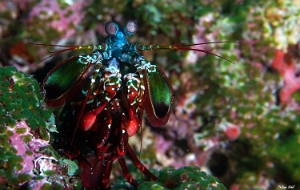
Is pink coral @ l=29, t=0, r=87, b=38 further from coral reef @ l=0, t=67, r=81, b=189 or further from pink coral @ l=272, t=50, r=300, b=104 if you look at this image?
pink coral @ l=272, t=50, r=300, b=104

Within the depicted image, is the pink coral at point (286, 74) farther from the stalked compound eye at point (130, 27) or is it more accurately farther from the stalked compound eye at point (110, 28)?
the stalked compound eye at point (110, 28)

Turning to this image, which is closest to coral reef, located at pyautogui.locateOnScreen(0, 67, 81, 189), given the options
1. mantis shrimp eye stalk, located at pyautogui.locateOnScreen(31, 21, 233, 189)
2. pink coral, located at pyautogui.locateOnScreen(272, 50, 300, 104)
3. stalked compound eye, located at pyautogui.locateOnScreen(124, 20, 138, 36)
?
mantis shrimp eye stalk, located at pyautogui.locateOnScreen(31, 21, 233, 189)

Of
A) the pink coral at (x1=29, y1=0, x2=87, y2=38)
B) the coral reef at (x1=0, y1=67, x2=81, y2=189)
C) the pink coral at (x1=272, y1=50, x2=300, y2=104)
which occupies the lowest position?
the coral reef at (x1=0, y1=67, x2=81, y2=189)

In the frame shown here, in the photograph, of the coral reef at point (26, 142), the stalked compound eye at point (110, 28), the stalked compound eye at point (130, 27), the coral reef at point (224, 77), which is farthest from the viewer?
the coral reef at point (224, 77)

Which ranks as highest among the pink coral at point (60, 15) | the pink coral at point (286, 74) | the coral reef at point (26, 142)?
the pink coral at point (60, 15)

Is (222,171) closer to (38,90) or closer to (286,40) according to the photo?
(286,40)

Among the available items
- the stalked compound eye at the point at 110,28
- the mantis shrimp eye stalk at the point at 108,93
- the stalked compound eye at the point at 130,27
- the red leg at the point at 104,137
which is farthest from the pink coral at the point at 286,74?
the red leg at the point at 104,137

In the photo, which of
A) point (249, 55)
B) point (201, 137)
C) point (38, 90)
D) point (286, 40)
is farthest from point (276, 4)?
point (38, 90)

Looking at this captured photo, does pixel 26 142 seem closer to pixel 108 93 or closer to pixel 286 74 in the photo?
pixel 108 93

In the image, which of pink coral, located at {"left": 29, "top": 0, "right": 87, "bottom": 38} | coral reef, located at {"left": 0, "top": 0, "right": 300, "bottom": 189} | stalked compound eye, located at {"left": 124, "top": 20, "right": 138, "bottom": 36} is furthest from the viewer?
pink coral, located at {"left": 29, "top": 0, "right": 87, "bottom": 38}

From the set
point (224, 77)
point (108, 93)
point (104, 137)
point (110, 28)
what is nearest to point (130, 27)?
point (110, 28)

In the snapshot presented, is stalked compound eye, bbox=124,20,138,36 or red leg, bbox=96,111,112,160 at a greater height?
stalked compound eye, bbox=124,20,138,36

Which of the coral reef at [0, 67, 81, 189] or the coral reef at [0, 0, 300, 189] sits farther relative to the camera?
the coral reef at [0, 0, 300, 189]
